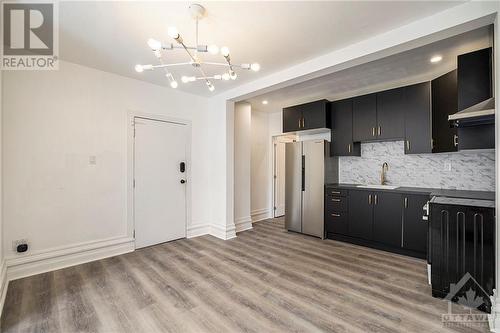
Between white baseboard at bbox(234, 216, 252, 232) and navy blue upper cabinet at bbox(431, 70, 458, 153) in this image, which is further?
white baseboard at bbox(234, 216, 252, 232)

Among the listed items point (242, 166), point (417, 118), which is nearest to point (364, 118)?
point (417, 118)

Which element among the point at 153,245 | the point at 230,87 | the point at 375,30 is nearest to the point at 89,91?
the point at 230,87

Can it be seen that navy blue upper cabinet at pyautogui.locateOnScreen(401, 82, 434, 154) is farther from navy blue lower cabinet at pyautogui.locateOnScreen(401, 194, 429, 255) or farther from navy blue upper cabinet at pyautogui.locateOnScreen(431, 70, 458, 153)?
navy blue lower cabinet at pyautogui.locateOnScreen(401, 194, 429, 255)

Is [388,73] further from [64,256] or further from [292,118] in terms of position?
[64,256]

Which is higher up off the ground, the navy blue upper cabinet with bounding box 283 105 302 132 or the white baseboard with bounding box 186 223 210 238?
the navy blue upper cabinet with bounding box 283 105 302 132

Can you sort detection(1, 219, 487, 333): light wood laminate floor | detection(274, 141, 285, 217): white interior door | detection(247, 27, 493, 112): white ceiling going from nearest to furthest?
detection(1, 219, 487, 333): light wood laminate floor
detection(247, 27, 493, 112): white ceiling
detection(274, 141, 285, 217): white interior door

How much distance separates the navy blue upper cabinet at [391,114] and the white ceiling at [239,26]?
63.5 inches

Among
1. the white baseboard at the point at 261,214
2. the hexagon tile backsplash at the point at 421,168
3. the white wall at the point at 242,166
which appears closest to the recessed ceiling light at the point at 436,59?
the hexagon tile backsplash at the point at 421,168

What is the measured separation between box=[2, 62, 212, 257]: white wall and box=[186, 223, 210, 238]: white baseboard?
0.99 metres

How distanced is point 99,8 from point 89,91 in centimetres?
151

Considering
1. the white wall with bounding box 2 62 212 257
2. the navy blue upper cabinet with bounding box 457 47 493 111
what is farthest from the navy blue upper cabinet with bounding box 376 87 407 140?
the white wall with bounding box 2 62 212 257

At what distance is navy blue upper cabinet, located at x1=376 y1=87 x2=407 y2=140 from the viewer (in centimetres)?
354

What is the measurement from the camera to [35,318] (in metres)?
1.94

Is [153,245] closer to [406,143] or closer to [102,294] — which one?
[102,294]
